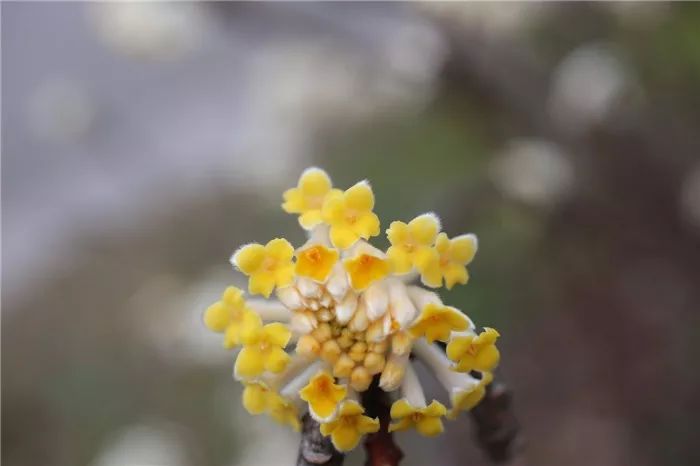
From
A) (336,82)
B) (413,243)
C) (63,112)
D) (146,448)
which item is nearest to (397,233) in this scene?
(413,243)

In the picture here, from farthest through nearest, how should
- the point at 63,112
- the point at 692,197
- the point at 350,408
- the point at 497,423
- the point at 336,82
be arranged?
the point at 63,112 < the point at 336,82 < the point at 692,197 < the point at 497,423 < the point at 350,408

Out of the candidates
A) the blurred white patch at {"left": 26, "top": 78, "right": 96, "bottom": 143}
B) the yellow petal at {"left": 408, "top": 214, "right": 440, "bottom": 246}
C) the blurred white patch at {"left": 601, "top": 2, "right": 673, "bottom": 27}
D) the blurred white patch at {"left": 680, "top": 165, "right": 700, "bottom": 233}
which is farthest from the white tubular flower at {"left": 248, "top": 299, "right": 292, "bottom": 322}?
the blurred white patch at {"left": 26, "top": 78, "right": 96, "bottom": 143}

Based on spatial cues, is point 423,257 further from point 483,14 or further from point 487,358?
point 483,14

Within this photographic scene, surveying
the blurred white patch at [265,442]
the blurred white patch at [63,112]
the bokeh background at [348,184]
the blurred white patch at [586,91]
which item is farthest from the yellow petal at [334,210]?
the blurred white patch at [63,112]

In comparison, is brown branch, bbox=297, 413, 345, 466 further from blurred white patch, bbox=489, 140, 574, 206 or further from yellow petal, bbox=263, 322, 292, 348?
blurred white patch, bbox=489, 140, 574, 206

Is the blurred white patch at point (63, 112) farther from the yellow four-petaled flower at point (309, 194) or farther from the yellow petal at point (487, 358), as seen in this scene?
the yellow petal at point (487, 358)

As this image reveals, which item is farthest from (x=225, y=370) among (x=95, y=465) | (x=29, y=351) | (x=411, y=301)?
(x=411, y=301)
